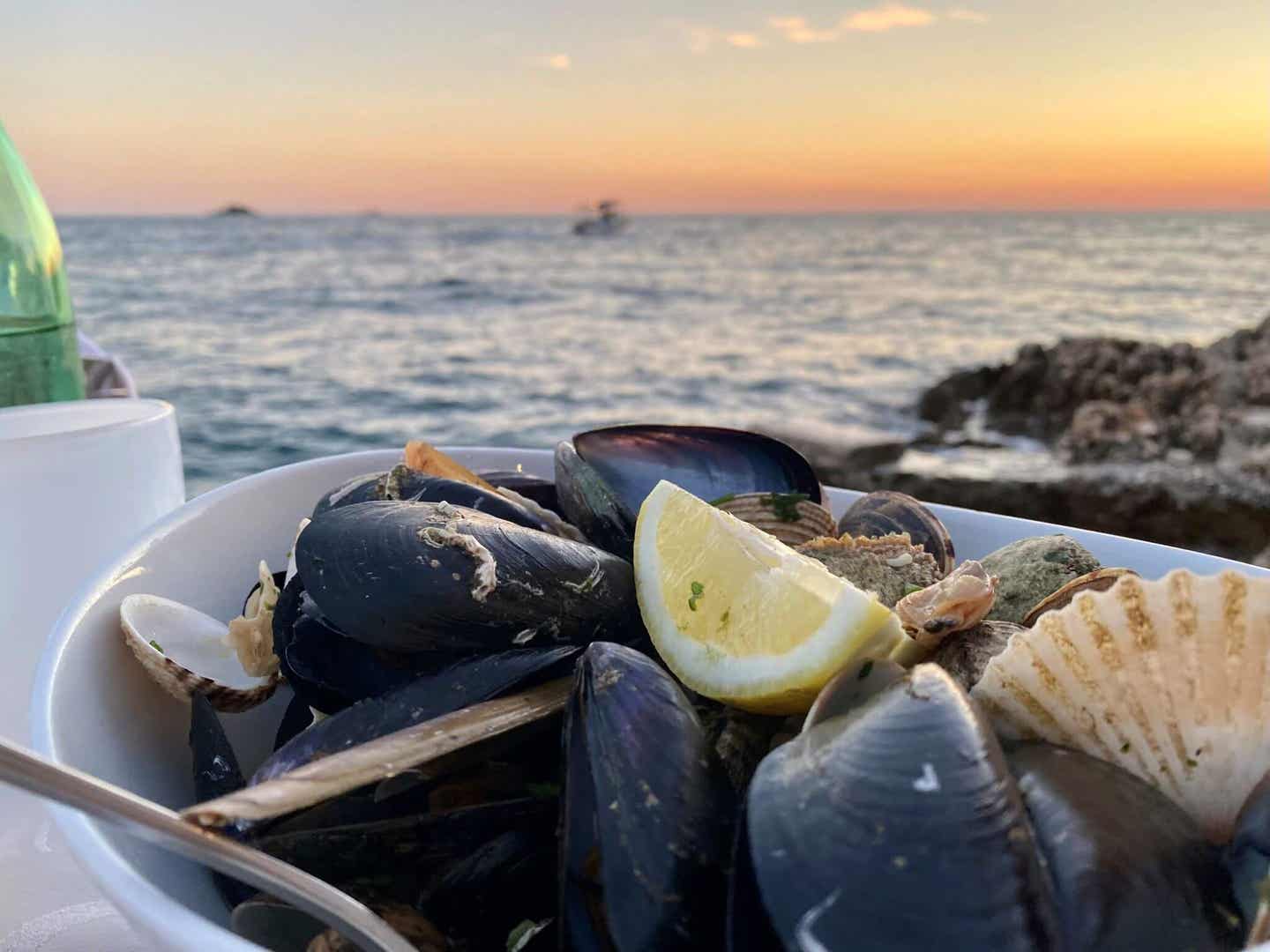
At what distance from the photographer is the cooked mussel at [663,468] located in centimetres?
100

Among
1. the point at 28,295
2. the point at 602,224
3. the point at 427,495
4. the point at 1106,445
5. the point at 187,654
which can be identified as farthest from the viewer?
the point at 602,224

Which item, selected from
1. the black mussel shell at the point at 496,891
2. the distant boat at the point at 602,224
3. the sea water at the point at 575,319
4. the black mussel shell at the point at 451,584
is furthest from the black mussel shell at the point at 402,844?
the distant boat at the point at 602,224

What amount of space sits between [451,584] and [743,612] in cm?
21

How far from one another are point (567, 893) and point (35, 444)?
627 millimetres

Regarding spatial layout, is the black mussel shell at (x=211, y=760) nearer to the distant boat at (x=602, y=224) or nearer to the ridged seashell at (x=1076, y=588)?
the ridged seashell at (x=1076, y=588)

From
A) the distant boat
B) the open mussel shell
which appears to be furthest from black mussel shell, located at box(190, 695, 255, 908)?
the distant boat

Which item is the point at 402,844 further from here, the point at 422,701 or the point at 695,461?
the point at 695,461

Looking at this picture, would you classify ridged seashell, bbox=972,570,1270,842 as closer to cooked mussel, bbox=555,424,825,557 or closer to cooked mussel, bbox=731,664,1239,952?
cooked mussel, bbox=731,664,1239,952

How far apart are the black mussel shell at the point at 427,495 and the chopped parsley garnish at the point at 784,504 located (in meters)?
0.23

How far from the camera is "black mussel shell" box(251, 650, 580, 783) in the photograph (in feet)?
2.14

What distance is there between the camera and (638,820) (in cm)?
55

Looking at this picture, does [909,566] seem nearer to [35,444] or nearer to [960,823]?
[960,823]

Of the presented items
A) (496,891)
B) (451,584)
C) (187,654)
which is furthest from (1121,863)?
(187,654)

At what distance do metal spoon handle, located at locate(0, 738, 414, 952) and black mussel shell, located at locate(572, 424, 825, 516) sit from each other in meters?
0.57
